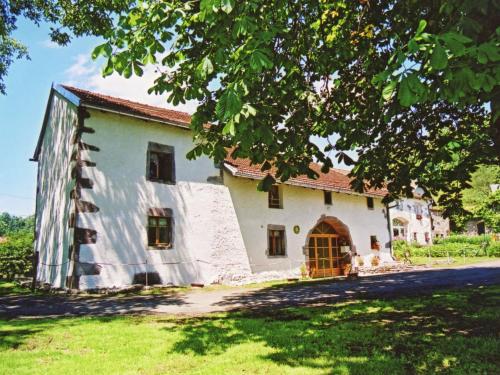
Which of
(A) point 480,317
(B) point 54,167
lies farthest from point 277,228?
(A) point 480,317

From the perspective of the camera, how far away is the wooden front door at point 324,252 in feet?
68.5

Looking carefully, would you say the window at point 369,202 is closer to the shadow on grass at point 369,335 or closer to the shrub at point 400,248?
the shrub at point 400,248

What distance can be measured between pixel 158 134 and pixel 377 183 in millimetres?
10362

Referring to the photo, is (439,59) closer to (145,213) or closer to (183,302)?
(183,302)

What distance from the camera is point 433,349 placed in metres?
5.09

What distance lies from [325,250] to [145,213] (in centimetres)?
1101

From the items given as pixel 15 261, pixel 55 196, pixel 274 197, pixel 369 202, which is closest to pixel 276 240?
pixel 274 197

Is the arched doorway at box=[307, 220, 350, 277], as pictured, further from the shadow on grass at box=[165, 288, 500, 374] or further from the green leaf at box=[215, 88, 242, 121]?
the green leaf at box=[215, 88, 242, 121]

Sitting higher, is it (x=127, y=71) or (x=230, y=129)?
(x=127, y=71)

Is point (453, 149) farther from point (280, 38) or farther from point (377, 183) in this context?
point (280, 38)

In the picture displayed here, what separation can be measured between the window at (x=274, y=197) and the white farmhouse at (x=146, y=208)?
52 millimetres

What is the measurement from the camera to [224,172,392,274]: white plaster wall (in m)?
17.8

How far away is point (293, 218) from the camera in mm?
19828

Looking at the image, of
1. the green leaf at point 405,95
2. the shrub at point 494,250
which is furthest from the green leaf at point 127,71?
the shrub at point 494,250
